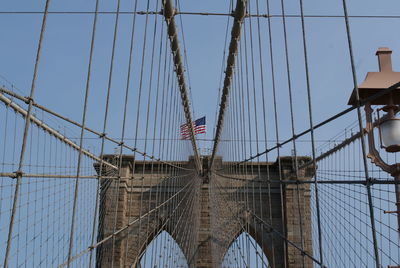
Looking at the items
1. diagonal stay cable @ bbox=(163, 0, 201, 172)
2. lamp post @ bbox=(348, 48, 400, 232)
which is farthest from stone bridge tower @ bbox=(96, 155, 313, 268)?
lamp post @ bbox=(348, 48, 400, 232)

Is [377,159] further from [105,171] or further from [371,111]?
[105,171]

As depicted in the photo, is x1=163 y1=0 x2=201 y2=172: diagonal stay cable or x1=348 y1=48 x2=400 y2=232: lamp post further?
x1=163 y1=0 x2=201 y2=172: diagonal stay cable

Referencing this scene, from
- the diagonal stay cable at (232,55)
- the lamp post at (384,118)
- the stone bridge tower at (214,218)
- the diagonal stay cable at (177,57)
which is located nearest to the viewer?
the lamp post at (384,118)

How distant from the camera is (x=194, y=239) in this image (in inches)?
535

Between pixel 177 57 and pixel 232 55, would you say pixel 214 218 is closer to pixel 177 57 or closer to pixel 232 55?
pixel 232 55

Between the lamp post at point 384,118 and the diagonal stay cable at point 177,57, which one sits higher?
the diagonal stay cable at point 177,57

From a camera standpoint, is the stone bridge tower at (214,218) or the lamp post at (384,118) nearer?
the lamp post at (384,118)

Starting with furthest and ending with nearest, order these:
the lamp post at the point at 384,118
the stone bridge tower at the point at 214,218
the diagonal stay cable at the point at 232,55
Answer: the stone bridge tower at the point at 214,218 < the diagonal stay cable at the point at 232,55 < the lamp post at the point at 384,118

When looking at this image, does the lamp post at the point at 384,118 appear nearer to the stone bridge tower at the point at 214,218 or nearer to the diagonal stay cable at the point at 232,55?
the diagonal stay cable at the point at 232,55

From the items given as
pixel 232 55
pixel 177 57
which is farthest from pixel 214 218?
pixel 177 57

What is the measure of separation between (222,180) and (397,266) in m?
9.63

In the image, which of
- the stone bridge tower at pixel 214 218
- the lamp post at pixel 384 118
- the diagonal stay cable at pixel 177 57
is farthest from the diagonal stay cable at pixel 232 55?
the lamp post at pixel 384 118

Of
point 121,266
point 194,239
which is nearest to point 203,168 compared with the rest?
point 194,239

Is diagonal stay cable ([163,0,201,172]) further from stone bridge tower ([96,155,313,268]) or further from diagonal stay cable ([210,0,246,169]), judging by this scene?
stone bridge tower ([96,155,313,268])
